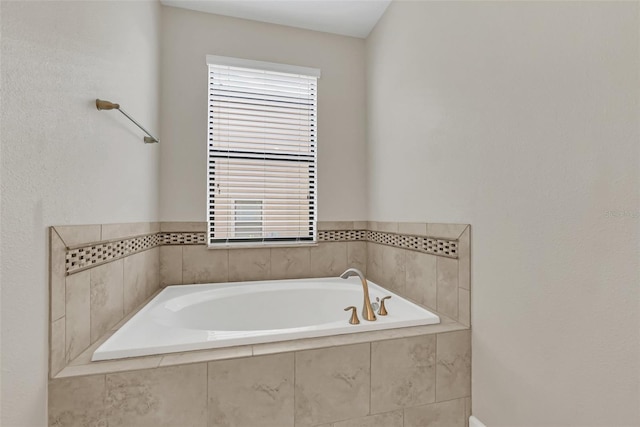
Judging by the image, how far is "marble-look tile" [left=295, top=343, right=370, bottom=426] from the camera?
1.20 metres

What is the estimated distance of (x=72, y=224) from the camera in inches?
44.8

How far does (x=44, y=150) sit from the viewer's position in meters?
0.98

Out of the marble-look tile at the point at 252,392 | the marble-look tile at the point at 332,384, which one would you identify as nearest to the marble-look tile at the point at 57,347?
the marble-look tile at the point at 252,392

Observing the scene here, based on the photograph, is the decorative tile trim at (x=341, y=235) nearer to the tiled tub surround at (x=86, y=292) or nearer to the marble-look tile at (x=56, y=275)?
the tiled tub surround at (x=86, y=292)

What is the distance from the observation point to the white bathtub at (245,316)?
3.97 ft

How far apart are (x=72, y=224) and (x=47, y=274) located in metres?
0.22

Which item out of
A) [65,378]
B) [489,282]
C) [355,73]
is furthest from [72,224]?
[355,73]

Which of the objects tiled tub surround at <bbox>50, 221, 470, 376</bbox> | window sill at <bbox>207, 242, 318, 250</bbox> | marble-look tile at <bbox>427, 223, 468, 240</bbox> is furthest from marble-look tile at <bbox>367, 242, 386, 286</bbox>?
marble-look tile at <bbox>427, 223, 468, 240</bbox>

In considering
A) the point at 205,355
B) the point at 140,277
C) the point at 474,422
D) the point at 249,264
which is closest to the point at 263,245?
the point at 249,264

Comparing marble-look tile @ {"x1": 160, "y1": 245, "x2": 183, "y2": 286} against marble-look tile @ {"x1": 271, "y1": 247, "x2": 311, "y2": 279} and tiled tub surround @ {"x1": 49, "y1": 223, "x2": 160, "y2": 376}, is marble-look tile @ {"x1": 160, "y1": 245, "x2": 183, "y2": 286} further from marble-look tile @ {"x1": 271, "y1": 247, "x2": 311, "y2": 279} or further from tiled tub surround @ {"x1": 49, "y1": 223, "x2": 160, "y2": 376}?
marble-look tile @ {"x1": 271, "y1": 247, "x2": 311, "y2": 279}

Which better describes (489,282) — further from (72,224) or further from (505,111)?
(72,224)

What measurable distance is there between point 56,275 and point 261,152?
1588mm

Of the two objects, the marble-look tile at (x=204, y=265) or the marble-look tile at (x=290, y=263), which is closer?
the marble-look tile at (x=204, y=265)

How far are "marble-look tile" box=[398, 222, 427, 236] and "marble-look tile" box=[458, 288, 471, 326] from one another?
0.41m
